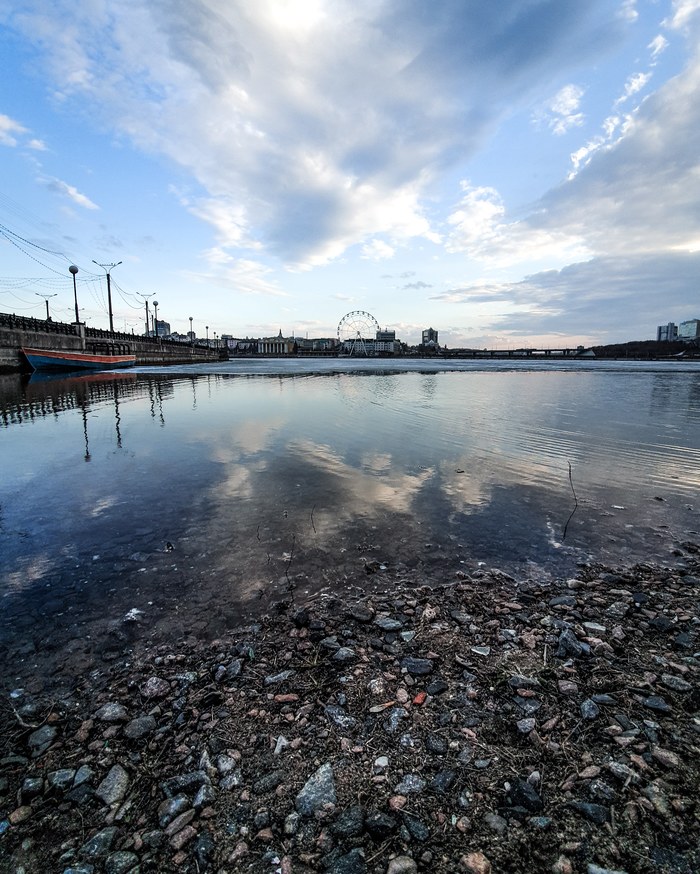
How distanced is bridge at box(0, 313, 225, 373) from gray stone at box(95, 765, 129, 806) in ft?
185

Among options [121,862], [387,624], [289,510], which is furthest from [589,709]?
[289,510]

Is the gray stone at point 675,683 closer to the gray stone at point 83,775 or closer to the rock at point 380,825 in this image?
the rock at point 380,825

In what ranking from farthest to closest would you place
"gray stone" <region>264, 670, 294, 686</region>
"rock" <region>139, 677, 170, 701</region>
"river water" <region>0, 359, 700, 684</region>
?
"river water" <region>0, 359, 700, 684</region> → "gray stone" <region>264, 670, 294, 686</region> → "rock" <region>139, 677, 170, 701</region>

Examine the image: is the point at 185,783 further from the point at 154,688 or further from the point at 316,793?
the point at 154,688

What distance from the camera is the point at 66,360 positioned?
52.9 meters

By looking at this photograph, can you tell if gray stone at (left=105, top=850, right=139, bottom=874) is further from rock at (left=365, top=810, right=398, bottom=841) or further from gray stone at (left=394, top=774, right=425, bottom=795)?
gray stone at (left=394, top=774, right=425, bottom=795)

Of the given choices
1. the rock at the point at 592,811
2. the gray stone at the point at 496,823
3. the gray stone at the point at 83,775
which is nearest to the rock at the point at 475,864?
the gray stone at the point at 496,823

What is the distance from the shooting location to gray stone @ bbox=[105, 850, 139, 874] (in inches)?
106

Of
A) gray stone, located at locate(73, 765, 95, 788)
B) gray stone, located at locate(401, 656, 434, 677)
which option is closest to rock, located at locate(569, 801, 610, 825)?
gray stone, located at locate(401, 656, 434, 677)

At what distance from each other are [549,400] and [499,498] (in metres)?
25.7

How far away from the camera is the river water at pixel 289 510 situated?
6172mm

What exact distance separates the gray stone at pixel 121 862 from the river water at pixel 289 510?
8.05ft

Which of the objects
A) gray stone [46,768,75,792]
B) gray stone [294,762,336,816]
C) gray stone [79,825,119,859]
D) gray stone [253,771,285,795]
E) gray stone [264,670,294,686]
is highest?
gray stone [294,762,336,816]

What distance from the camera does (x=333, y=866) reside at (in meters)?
2.66
